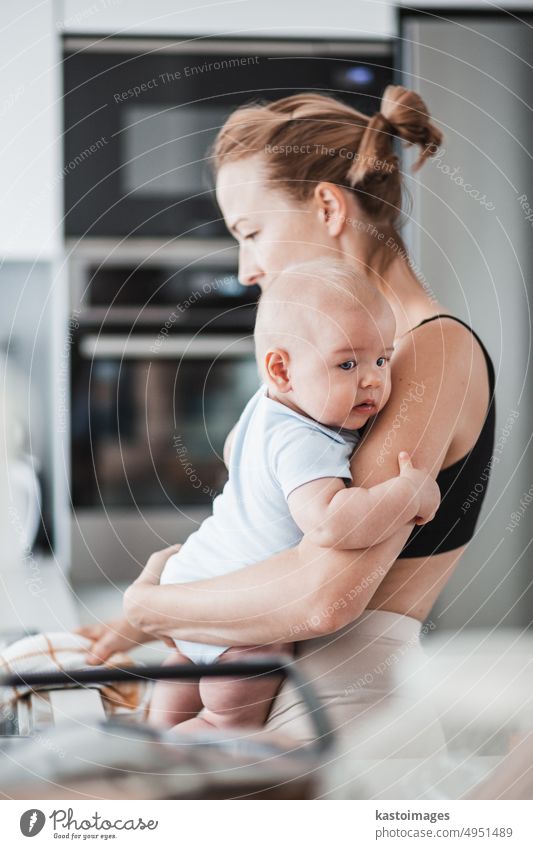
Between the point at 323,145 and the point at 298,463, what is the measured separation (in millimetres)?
246

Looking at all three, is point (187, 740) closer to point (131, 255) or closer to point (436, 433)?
point (436, 433)

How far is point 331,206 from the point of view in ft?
2.11

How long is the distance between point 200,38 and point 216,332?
10.3 inches

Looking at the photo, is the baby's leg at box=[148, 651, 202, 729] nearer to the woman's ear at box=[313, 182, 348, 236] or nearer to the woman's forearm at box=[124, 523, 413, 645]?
the woman's forearm at box=[124, 523, 413, 645]

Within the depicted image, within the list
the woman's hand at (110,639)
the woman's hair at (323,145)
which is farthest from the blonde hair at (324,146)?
the woman's hand at (110,639)

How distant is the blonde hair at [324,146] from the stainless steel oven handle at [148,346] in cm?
14

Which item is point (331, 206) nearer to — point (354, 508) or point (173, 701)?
point (354, 508)

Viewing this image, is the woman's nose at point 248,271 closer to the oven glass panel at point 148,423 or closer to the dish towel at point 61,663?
the oven glass panel at point 148,423

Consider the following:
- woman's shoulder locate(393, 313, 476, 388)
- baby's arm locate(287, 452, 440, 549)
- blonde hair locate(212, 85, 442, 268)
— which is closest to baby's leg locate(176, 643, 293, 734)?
baby's arm locate(287, 452, 440, 549)

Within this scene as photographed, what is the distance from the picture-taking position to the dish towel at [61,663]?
2.20ft

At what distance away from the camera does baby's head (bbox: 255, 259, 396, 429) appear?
24.3 inches

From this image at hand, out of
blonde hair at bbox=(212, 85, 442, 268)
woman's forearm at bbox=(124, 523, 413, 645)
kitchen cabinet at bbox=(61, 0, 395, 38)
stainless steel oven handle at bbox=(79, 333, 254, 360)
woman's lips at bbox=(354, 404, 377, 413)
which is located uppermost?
kitchen cabinet at bbox=(61, 0, 395, 38)

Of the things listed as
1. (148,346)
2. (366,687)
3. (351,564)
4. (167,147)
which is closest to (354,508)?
(351,564)
